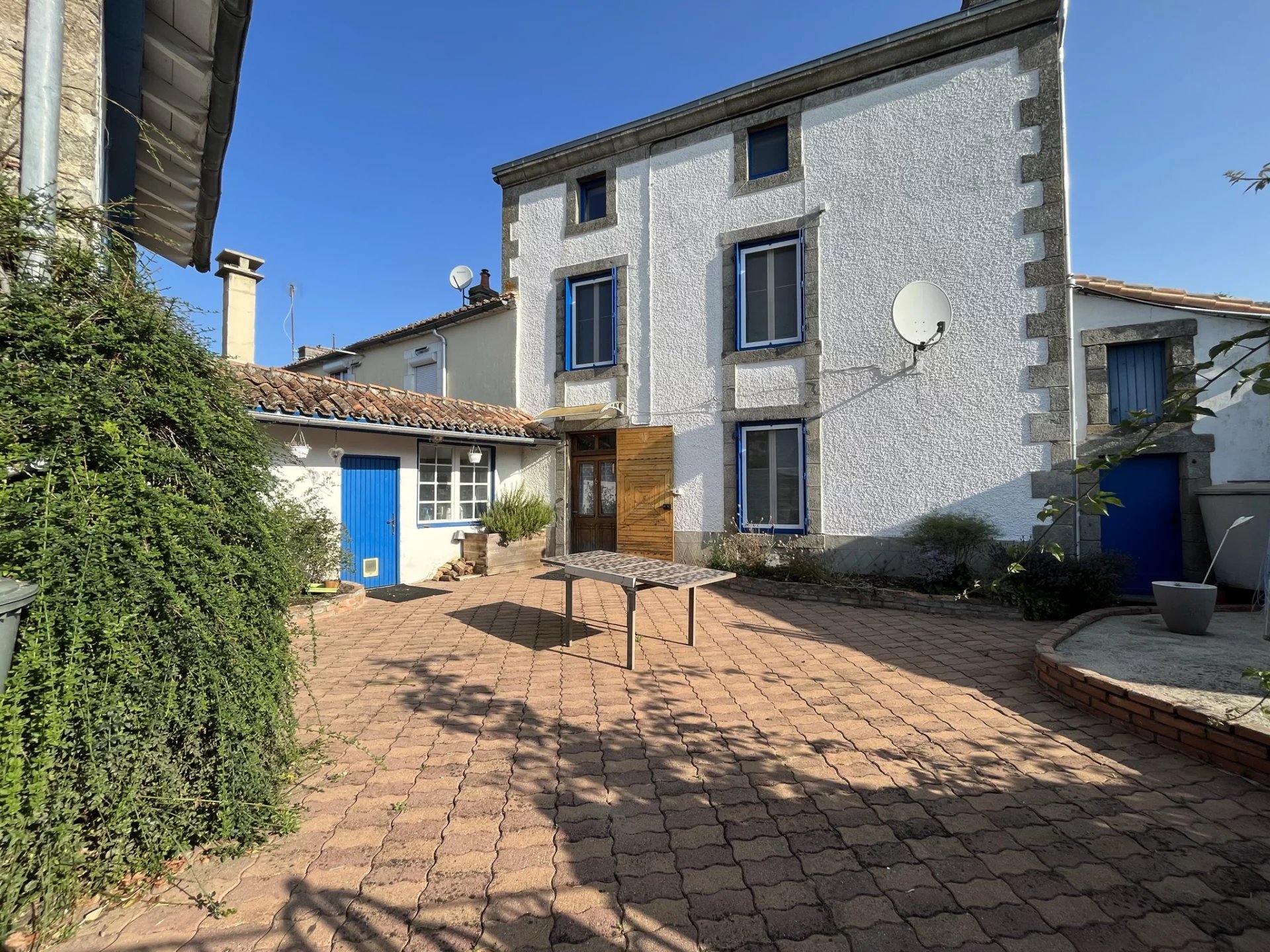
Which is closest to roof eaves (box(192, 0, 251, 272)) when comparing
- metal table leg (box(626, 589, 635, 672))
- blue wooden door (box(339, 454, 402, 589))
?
blue wooden door (box(339, 454, 402, 589))

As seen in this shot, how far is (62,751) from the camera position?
1.93 meters

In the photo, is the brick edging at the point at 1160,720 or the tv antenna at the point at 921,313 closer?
the brick edging at the point at 1160,720

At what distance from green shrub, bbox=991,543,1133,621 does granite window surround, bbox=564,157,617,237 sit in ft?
27.8

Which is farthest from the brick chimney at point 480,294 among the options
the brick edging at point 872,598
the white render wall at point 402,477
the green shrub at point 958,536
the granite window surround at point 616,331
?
the green shrub at point 958,536

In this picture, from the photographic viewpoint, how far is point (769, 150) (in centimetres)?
955

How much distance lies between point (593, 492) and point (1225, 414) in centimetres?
902

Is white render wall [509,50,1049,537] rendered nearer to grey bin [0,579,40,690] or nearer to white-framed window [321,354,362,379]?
white-framed window [321,354,362,379]

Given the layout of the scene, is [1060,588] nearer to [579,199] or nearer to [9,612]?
[9,612]

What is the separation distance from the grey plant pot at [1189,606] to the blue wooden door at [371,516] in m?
9.14

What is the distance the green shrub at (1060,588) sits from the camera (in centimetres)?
647

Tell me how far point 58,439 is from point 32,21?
208 centimetres

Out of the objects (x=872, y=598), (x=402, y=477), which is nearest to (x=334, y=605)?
(x=402, y=477)

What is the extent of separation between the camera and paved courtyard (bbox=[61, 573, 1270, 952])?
2.07 m

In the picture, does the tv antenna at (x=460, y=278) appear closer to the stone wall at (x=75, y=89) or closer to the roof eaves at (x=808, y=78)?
the roof eaves at (x=808, y=78)
